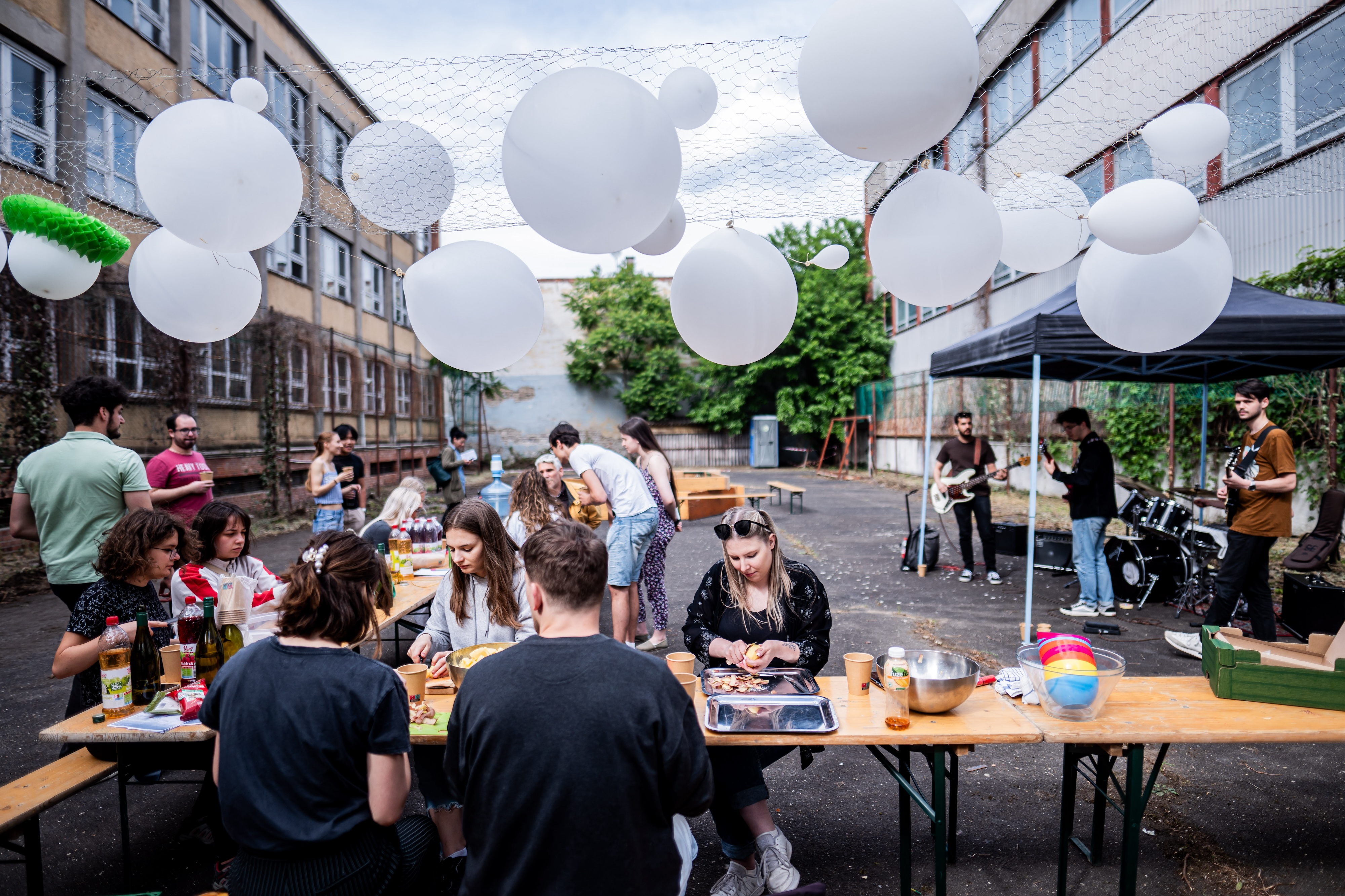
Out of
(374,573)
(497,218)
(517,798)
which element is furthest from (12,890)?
(497,218)

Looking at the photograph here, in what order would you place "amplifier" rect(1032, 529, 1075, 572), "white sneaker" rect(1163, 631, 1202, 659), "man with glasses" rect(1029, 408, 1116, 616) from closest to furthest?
"white sneaker" rect(1163, 631, 1202, 659), "man with glasses" rect(1029, 408, 1116, 616), "amplifier" rect(1032, 529, 1075, 572)

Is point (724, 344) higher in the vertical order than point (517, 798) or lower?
higher

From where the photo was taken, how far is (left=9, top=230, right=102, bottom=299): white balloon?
332 centimetres

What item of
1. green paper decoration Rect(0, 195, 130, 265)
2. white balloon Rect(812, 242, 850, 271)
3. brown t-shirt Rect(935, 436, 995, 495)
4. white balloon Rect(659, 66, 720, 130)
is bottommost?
brown t-shirt Rect(935, 436, 995, 495)

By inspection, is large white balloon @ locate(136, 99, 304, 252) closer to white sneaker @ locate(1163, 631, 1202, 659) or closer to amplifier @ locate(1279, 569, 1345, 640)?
white sneaker @ locate(1163, 631, 1202, 659)

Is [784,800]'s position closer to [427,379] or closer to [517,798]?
[517,798]

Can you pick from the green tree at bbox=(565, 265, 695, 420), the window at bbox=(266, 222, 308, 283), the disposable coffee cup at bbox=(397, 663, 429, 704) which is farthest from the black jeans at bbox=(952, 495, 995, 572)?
the green tree at bbox=(565, 265, 695, 420)

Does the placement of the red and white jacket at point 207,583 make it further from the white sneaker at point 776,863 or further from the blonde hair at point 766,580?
the white sneaker at point 776,863

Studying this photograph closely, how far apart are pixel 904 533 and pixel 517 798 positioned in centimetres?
960

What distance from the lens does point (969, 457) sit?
7426 mm

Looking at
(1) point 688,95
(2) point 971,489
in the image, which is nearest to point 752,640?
(1) point 688,95

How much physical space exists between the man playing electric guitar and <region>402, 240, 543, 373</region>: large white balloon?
5.54 meters

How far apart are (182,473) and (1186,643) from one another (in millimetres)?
6953

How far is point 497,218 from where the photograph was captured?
354 cm
